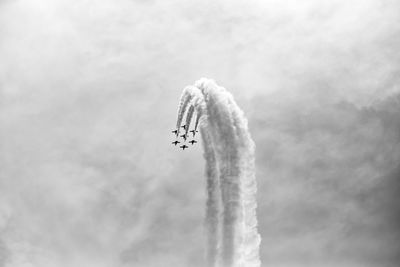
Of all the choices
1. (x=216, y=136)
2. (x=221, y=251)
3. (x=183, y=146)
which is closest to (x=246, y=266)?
(x=221, y=251)

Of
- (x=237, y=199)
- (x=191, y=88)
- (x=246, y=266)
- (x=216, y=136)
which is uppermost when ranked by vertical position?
(x=191, y=88)

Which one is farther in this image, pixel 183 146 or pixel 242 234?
pixel 183 146

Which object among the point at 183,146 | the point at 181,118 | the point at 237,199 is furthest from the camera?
the point at 183,146

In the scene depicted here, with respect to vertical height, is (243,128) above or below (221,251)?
above

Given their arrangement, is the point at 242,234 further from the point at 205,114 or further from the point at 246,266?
the point at 205,114

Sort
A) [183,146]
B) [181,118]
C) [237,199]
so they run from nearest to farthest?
[237,199], [181,118], [183,146]

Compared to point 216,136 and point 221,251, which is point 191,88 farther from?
point 221,251

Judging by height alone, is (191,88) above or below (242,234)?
above

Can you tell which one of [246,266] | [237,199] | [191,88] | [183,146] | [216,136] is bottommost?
[246,266]

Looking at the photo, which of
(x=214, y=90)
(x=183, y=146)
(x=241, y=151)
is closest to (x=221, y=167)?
(x=241, y=151)
